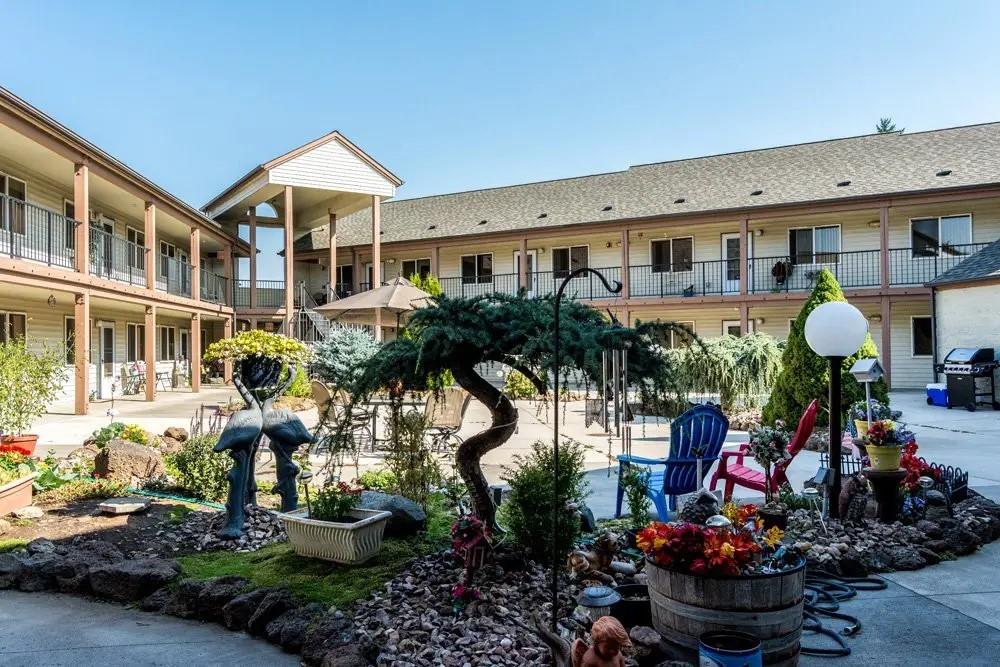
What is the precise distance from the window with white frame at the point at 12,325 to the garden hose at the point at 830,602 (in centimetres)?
1627

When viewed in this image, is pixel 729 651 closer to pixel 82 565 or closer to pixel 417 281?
pixel 82 565

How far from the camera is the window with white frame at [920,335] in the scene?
65.2 ft

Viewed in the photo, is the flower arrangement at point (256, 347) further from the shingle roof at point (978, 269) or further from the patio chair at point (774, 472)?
the shingle roof at point (978, 269)

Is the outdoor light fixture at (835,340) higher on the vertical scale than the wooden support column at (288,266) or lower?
lower

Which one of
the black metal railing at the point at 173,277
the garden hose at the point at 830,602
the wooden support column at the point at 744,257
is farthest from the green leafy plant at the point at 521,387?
the garden hose at the point at 830,602

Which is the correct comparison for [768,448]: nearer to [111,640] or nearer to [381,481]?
[381,481]

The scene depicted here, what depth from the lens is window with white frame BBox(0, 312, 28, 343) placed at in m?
14.9

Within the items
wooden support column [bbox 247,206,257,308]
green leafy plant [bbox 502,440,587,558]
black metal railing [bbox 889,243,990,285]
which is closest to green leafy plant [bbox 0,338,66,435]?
green leafy plant [bbox 502,440,587,558]

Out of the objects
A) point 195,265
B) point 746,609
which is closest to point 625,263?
point 195,265

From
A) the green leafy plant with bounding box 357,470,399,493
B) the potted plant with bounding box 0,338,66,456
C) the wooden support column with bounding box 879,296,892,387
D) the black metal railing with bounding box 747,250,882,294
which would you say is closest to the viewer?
the green leafy plant with bounding box 357,470,399,493

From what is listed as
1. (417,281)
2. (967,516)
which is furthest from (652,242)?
(967,516)

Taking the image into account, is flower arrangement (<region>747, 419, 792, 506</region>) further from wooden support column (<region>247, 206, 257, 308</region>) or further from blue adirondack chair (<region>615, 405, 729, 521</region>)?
wooden support column (<region>247, 206, 257, 308</region>)

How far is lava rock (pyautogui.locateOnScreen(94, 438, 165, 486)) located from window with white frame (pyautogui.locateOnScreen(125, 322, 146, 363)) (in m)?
15.6

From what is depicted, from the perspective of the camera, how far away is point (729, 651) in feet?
8.96
